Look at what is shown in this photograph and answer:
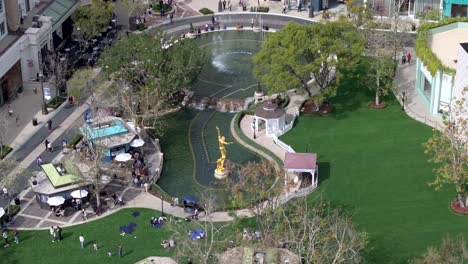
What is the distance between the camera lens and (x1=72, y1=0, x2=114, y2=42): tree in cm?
14075

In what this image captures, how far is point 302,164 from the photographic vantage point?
108 metres

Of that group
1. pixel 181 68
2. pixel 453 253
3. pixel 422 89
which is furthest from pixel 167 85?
pixel 453 253

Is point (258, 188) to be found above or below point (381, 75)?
below

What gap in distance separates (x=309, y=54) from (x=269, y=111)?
9477 mm

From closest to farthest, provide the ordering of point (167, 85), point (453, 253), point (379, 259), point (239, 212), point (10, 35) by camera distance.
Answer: point (453, 253)
point (379, 259)
point (239, 212)
point (167, 85)
point (10, 35)

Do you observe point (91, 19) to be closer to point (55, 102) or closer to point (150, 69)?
point (55, 102)

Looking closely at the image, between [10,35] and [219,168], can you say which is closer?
[219,168]

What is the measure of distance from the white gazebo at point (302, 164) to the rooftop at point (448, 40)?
25864 millimetres

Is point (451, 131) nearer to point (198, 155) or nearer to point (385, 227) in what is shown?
point (385, 227)

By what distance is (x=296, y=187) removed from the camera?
108 meters

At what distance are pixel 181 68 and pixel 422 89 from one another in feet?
106

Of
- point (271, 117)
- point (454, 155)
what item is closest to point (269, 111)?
point (271, 117)

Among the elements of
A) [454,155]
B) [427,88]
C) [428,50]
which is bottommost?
[454,155]

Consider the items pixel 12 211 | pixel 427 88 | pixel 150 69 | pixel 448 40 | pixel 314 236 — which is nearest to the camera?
pixel 314 236
